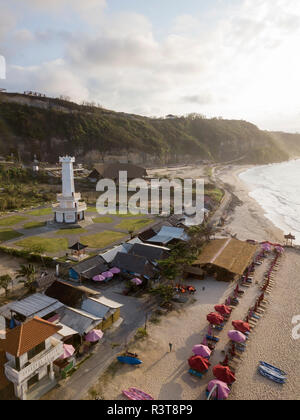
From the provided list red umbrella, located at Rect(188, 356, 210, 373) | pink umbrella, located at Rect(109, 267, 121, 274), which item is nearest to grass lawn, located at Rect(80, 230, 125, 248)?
pink umbrella, located at Rect(109, 267, 121, 274)

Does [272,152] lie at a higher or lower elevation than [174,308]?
higher

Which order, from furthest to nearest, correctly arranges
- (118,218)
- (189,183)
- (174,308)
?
(189,183) → (118,218) → (174,308)

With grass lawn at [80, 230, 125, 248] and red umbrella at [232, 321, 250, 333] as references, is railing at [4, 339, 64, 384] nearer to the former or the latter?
red umbrella at [232, 321, 250, 333]

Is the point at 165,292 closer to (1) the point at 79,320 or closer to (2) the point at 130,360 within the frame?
(2) the point at 130,360

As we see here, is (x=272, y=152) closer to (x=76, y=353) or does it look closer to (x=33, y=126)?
(x=33, y=126)

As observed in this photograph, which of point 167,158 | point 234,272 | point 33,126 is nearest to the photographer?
point 234,272

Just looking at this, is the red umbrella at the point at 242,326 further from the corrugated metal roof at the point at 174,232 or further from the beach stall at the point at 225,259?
the corrugated metal roof at the point at 174,232

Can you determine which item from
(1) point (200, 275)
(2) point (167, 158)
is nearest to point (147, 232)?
(1) point (200, 275)
